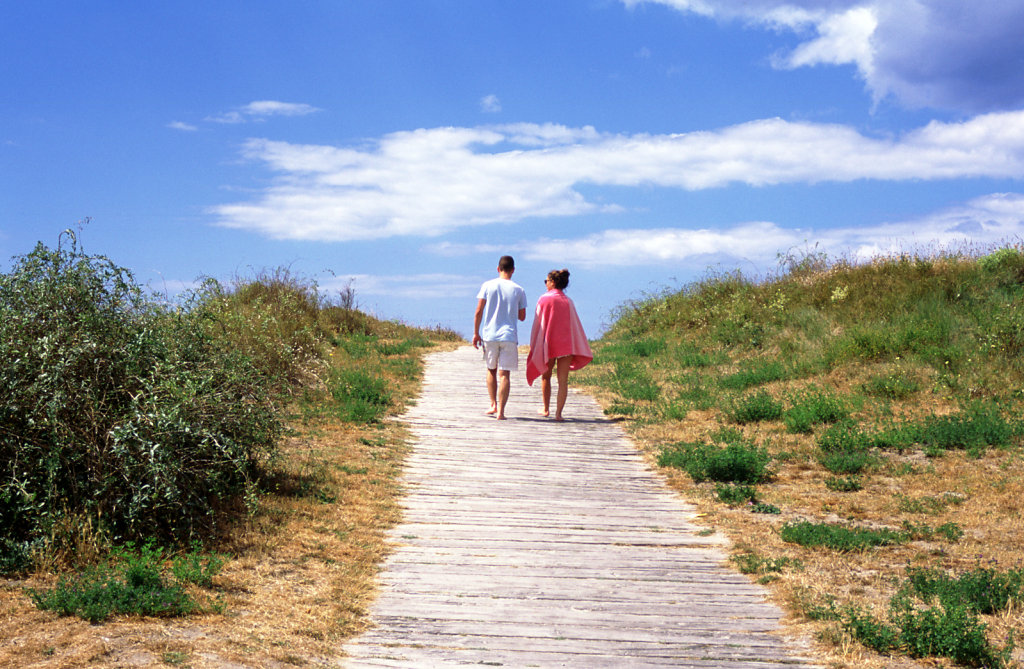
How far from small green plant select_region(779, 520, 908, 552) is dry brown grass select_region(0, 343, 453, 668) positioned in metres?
3.63

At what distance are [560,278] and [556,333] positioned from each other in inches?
35.3

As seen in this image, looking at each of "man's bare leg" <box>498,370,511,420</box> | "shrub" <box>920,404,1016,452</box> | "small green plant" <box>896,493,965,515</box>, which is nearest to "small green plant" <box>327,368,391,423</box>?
"man's bare leg" <box>498,370,511,420</box>

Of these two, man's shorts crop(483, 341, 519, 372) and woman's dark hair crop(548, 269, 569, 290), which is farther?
woman's dark hair crop(548, 269, 569, 290)

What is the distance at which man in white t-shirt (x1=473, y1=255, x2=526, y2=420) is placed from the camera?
1212 cm

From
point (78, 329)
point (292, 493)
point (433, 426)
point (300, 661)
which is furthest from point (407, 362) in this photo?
point (300, 661)

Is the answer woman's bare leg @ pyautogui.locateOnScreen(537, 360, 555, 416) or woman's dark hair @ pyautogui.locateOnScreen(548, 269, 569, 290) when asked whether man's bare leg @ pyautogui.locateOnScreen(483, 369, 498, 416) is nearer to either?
woman's bare leg @ pyautogui.locateOnScreen(537, 360, 555, 416)

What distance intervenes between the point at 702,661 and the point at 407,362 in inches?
523

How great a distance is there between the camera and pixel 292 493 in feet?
25.9

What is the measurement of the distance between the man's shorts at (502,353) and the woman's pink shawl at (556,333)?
51 cm

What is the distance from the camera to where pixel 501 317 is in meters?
12.2

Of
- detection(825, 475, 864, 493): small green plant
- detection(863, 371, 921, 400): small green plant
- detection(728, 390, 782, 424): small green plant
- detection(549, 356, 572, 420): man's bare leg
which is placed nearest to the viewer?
detection(825, 475, 864, 493): small green plant

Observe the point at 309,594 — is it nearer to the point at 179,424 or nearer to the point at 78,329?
the point at 179,424

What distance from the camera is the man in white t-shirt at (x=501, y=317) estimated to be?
12.1m

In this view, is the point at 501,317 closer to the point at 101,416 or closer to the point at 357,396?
the point at 357,396
